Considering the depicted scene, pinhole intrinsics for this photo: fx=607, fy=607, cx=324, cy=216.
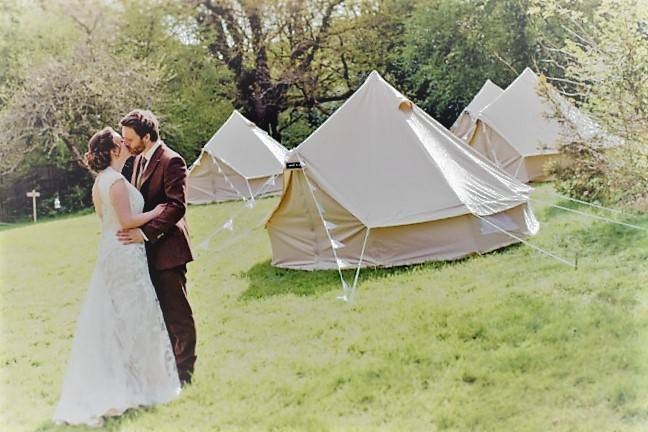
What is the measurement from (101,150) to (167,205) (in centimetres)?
29

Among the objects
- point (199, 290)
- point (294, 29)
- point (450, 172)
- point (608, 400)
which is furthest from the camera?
point (294, 29)

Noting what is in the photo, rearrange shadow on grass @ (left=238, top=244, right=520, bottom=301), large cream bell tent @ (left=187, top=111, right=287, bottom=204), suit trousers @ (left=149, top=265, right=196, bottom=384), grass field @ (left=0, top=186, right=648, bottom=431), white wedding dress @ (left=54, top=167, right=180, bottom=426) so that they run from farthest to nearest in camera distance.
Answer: large cream bell tent @ (left=187, top=111, right=287, bottom=204) < shadow on grass @ (left=238, top=244, right=520, bottom=301) < suit trousers @ (left=149, top=265, right=196, bottom=384) < white wedding dress @ (left=54, top=167, right=180, bottom=426) < grass field @ (left=0, top=186, right=648, bottom=431)

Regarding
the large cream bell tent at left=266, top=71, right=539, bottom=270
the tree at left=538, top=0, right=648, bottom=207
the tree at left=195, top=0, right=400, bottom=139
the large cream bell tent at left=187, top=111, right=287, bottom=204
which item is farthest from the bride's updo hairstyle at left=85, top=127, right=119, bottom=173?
the large cream bell tent at left=187, top=111, right=287, bottom=204

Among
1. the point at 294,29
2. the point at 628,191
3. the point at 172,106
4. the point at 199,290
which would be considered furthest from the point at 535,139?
the point at 199,290

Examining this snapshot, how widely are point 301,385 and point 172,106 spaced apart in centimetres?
489

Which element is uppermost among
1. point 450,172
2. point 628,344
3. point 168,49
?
point 168,49

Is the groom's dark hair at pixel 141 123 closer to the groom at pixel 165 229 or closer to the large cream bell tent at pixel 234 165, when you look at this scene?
the groom at pixel 165 229

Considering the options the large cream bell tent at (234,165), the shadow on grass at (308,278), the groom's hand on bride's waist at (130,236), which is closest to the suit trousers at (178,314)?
the groom's hand on bride's waist at (130,236)

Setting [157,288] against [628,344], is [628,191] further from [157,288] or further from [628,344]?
[157,288]

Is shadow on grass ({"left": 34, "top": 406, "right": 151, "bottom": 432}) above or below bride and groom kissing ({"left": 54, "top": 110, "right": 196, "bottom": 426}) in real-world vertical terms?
below

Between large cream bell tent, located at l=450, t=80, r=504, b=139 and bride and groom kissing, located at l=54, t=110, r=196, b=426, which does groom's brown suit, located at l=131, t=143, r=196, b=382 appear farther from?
large cream bell tent, located at l=450, t=80, r=504, b=139

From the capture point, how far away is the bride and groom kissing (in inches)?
82.3

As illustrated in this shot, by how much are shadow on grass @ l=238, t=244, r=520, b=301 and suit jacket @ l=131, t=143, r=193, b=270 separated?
4.08ft

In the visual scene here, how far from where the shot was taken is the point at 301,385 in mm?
2191
